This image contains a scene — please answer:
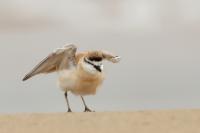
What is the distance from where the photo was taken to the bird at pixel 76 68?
42.4ft

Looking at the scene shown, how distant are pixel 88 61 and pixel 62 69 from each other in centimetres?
81

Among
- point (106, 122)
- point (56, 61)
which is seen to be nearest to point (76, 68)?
point (56, 61)

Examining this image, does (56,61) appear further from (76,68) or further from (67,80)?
(67,80)

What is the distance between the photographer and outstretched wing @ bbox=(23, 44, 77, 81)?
13680 mm

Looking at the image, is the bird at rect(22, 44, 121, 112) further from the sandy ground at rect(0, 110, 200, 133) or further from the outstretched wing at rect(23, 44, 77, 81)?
the sandy ground at rect(0, 110, 200, 133)

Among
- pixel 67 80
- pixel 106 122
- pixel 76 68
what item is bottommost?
pixel 106 122

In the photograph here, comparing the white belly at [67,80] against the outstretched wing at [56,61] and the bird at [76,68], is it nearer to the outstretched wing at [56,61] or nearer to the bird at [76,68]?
the bird at [76,68]

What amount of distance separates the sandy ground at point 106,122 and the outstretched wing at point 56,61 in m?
4.19

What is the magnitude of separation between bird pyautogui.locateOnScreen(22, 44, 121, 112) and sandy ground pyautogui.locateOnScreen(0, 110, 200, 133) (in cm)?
331

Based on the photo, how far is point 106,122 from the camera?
8531mm

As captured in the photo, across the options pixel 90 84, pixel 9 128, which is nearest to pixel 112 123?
pixel 9 128

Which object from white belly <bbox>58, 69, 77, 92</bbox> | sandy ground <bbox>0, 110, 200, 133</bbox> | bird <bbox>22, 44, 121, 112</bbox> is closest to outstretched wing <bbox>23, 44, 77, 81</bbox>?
bird <bbox>22, 44, 121, 112</bbox>

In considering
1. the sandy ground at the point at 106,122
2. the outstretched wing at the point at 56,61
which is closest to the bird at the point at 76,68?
the outstretched wing at the point at 56,61

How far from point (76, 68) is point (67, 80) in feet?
0.95
